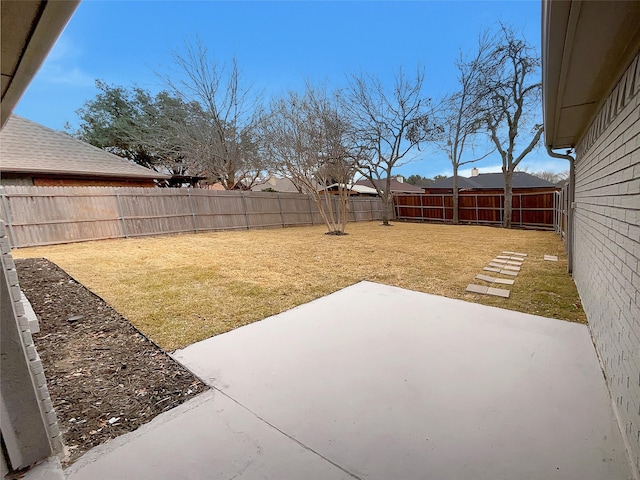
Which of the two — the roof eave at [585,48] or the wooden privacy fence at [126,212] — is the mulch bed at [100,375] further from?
the wooden privacy fence at [126,212]

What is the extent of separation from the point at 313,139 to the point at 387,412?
912 centimetres

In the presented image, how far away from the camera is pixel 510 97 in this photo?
38.3ft

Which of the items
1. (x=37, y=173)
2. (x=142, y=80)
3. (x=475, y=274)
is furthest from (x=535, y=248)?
(x=142, y=80)

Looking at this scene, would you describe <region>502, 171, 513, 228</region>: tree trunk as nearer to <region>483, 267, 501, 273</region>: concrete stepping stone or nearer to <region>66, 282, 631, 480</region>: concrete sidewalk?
<region>483, 267, 501, 273</region>: concrete stepping stone

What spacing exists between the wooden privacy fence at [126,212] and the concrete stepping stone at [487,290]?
922cm

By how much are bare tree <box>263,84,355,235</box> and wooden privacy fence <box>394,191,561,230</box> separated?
256 inches

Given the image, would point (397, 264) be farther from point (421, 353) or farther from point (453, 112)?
point (453, 112)

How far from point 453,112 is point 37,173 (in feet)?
52.1

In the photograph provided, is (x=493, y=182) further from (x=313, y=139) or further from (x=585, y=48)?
(x=585, y=48)

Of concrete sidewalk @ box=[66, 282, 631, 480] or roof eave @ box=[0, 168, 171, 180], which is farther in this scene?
roof eave @ box=[0, 168, 171, 180]

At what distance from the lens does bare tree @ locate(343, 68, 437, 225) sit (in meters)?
12.1

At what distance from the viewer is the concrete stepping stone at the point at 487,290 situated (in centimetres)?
361

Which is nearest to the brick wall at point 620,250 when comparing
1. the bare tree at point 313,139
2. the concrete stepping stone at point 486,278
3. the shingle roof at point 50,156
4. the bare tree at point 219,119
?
the concrete stepping stone at point 486,278

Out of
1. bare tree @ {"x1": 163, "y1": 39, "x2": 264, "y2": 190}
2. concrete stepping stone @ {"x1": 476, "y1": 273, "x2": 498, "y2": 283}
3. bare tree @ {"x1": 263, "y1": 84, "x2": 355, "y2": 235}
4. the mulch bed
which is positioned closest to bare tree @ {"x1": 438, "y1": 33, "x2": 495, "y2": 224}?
bare tree @ {"x1": 263, "y1": 84, "x2": 355, "y2": 235}
